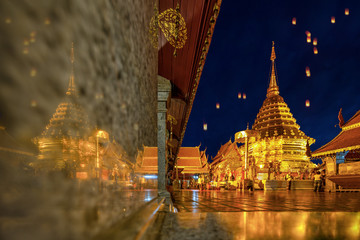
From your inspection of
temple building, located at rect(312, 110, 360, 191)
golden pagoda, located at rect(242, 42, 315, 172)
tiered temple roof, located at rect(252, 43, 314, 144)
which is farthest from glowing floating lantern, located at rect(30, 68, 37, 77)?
tiered temple roof, located at rect(252, 43, 314, 144)

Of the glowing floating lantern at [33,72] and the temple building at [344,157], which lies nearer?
the glowing floating lantern at [33,72]

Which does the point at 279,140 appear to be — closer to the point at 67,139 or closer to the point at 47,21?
the point at 67,139

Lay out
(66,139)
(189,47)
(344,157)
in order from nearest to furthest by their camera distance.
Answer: (66,139), (189,47), (344,157)

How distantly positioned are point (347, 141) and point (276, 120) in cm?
2195

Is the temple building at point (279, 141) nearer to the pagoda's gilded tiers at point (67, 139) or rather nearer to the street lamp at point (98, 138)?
the street lamp at point (98, 138)

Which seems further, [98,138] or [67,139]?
[98,138]

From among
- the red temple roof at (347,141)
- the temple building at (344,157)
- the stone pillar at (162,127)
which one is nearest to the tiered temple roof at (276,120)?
the temple building at (344,157)

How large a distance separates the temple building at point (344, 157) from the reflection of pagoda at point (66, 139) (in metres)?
11.7

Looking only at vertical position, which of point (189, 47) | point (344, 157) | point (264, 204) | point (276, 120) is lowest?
point (264, 204)

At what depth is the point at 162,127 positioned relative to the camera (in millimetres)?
4043

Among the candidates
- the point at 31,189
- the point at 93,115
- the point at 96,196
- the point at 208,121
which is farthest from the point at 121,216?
the point at 208,121

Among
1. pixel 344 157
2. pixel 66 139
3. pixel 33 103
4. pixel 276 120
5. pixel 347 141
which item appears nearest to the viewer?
pixel 33 103

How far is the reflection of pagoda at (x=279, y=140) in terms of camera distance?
27.9 meters

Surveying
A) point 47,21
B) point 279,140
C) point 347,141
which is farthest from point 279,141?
point 47,21
